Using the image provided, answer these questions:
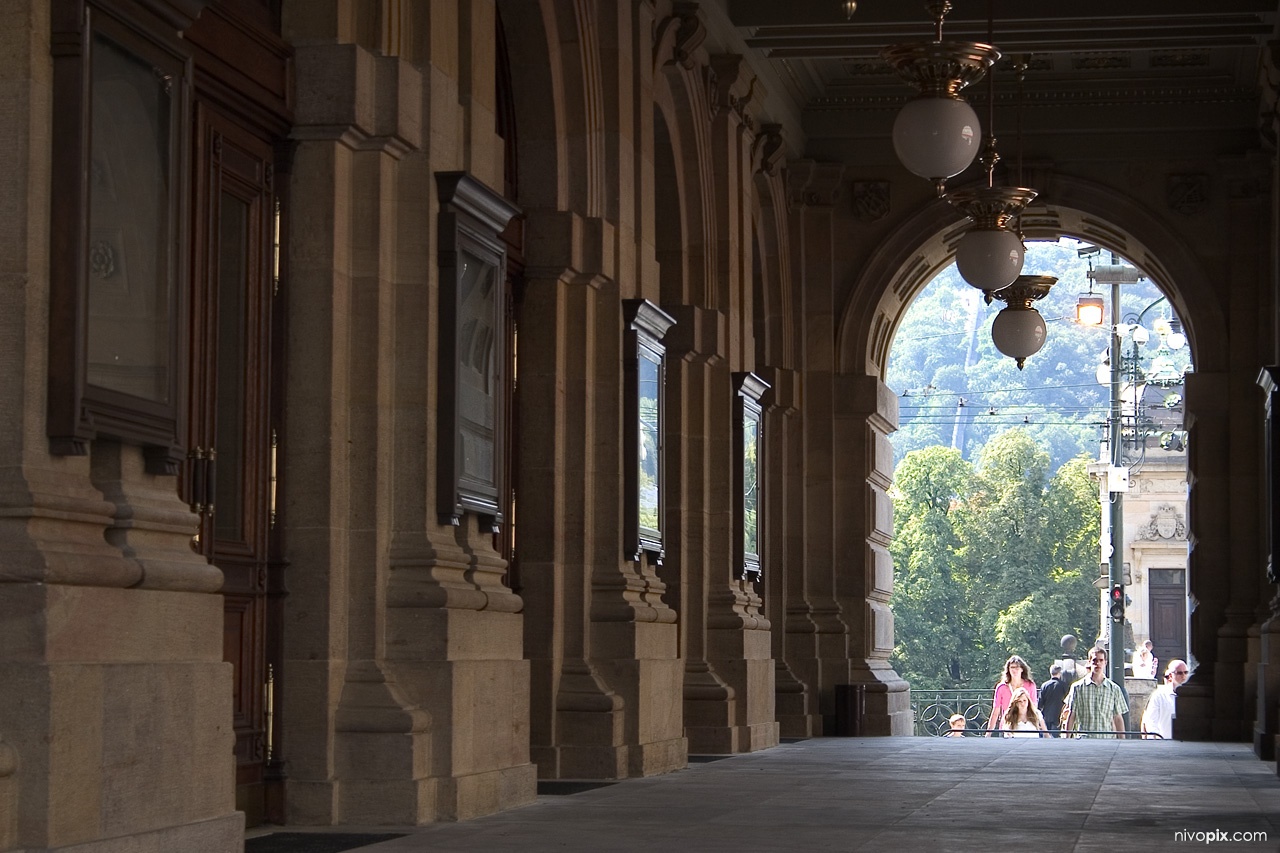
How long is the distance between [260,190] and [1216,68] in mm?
14573

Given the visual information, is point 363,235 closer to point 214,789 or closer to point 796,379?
point 214,789

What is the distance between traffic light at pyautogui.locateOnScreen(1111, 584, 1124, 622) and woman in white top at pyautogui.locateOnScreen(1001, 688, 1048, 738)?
11.0 m

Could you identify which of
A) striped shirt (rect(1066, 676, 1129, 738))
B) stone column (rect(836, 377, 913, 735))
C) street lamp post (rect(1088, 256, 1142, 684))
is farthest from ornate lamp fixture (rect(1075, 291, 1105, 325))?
stone column (rect(836, 377, 913, 735))

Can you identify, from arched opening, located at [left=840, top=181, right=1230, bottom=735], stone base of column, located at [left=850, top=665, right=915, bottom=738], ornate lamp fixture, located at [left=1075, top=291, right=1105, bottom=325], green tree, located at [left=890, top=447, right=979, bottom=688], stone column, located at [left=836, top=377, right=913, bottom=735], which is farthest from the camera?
green tree, located at [left=890, top=447, right=979, bottom=688]

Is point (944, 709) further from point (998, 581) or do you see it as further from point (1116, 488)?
point (1116, 488)

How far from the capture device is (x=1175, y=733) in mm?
21156

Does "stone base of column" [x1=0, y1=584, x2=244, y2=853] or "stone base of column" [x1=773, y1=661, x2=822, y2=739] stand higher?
"stone base of column" [x1=0, y1=584, x2=244, y2=853]

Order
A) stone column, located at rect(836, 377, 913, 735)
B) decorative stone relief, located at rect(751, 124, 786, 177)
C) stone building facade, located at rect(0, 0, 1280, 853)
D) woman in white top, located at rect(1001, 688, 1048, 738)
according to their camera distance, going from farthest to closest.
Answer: woman in white top, located at rect(1001, 688, 1048, 738), stone column, located at rect(836, 377, 913, 735), decorative stone relief, located at rect(751, 124, 786, 177), stone building facade, located at rect(0, 0, 1280, 853)

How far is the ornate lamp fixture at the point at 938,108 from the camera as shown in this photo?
1083 centimetres

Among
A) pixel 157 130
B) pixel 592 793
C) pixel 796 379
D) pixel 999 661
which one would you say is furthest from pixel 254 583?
pixel 999 661

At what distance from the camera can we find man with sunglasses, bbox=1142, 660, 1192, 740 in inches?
866

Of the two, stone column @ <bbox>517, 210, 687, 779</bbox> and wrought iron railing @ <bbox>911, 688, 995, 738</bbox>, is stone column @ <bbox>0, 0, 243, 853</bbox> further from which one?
wrought iron railing @ <bbox>911, 688, 995, 738</bbox>

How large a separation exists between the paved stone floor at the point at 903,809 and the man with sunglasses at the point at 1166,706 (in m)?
5.98

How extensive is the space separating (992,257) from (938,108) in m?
2.79
